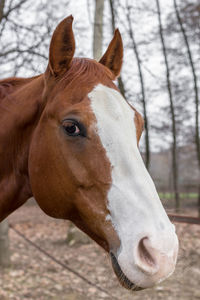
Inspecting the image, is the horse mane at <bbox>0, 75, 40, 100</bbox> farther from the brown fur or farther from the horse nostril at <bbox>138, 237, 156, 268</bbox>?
the horse nostril at <bbox>138, 237, 156, 268</bbox>

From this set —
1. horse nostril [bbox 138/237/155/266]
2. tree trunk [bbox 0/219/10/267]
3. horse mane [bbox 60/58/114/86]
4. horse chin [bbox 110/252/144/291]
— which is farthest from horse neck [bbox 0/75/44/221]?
tree trunk [bbox 0/219/10/267]

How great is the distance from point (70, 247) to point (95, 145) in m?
6.02

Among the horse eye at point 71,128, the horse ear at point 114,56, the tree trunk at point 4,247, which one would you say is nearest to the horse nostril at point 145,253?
the horse eye at point 71,128

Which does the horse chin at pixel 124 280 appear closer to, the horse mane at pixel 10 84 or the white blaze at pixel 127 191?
the white blaze at pixel 127 191

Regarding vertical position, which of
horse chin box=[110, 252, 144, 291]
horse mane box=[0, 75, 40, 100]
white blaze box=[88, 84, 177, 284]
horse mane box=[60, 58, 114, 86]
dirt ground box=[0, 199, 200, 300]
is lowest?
dirt ground box=[0, 199, 200, 300]

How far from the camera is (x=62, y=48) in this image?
2.03m

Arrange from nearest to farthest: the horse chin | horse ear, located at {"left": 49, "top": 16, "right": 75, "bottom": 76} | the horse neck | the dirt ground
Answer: the horse chin → horse ear, located at {"left": 49, "top": 16, "right": 75, "bottom": 76} → the horse neck → the dirt ground

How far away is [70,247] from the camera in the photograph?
23.6 feet

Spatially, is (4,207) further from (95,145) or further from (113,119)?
(113,119)

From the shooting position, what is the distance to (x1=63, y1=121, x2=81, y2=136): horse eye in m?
1.80

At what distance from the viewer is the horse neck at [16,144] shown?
224 centimetres

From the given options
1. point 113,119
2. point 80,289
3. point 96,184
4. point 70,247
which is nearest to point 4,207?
point 96,184

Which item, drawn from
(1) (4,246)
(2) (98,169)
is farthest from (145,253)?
(1) (4,246)

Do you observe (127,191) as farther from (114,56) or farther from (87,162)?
(114,56)
